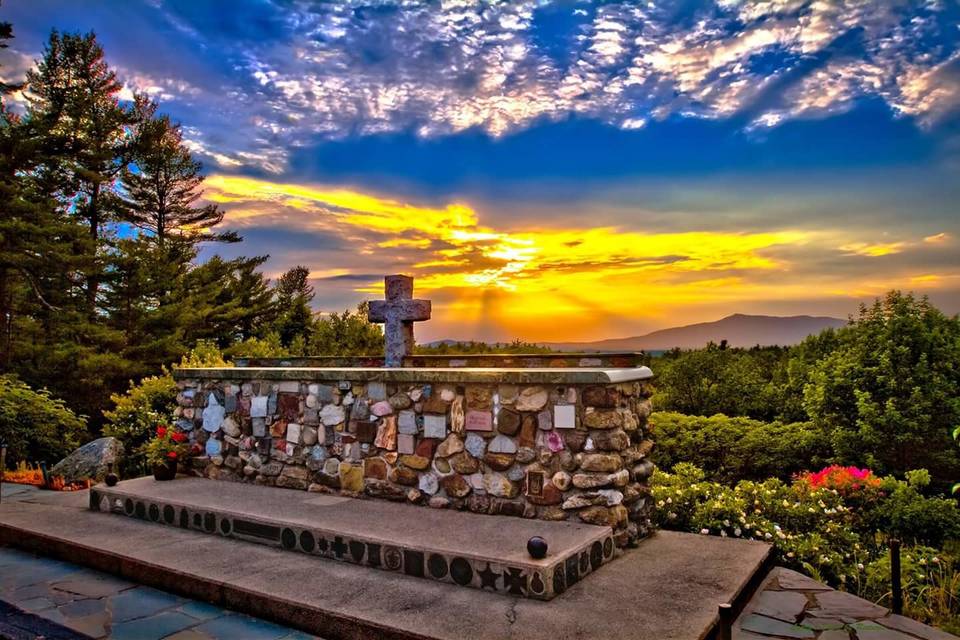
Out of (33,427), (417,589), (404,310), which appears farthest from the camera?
(33,427)

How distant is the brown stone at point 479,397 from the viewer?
4.84 m

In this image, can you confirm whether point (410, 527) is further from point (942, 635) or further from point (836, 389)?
point (836, 389)

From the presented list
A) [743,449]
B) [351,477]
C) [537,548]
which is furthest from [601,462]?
[743,449]

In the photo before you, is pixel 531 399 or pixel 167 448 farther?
pixel 167 448

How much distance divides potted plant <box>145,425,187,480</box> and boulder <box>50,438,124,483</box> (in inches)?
90.6

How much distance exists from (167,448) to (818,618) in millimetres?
6206

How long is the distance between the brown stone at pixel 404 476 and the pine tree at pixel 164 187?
64.8 ft

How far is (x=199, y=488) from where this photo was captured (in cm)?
610

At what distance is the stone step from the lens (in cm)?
378

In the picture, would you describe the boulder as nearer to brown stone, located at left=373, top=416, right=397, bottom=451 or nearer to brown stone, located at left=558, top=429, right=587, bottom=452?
brown stone, located at left=373, top=416, right=397, bottom=451

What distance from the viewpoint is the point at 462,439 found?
494cm

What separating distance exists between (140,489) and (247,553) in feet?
6.83

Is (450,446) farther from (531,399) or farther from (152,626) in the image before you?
(152,626)

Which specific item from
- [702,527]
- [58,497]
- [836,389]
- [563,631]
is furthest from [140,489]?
[836,389]
